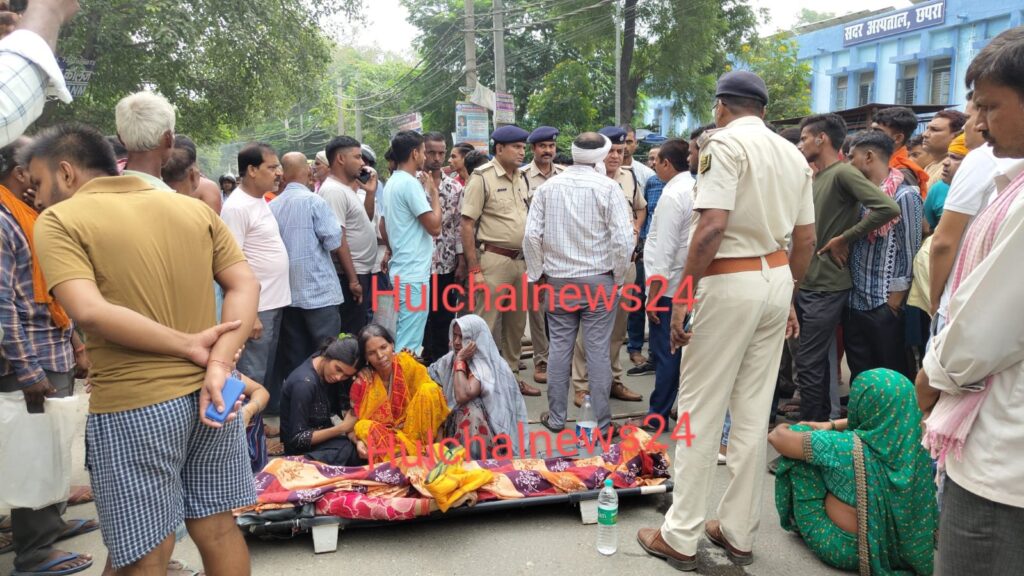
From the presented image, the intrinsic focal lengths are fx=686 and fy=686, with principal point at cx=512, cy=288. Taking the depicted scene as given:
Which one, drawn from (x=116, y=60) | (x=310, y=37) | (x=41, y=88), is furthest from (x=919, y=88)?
(x=41, y=88)

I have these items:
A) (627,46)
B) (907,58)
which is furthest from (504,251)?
(907,58)

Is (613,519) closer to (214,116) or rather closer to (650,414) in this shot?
(650,414)

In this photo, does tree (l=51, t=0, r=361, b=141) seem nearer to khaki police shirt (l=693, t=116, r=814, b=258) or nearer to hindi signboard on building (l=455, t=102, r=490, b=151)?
hindi signboard on building (l=455, t=102, r=490, b=151)

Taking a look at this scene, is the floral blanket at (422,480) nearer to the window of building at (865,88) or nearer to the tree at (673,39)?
the tree at (673,39)

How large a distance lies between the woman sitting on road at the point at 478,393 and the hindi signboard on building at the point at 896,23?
2076cm

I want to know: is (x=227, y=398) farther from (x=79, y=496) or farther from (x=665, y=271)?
(x=665, y=271)

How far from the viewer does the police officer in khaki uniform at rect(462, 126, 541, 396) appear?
5348 mm

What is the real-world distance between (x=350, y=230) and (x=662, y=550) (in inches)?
136

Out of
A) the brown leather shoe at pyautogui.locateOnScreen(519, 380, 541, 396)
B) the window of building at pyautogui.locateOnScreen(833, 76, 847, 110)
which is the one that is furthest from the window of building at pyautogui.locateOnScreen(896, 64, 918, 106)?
the brown leather shoe at pyautogui.locateOnScreen(519, 380, 541, 396)

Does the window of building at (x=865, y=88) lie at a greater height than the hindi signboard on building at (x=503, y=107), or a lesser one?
greater

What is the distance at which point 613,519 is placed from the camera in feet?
10.1

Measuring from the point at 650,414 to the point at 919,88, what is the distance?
2049 cm

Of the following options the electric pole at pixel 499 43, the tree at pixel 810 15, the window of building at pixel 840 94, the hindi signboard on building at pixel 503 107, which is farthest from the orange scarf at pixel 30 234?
the tree at pixel 810 15

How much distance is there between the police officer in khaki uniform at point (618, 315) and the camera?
5.01 m
